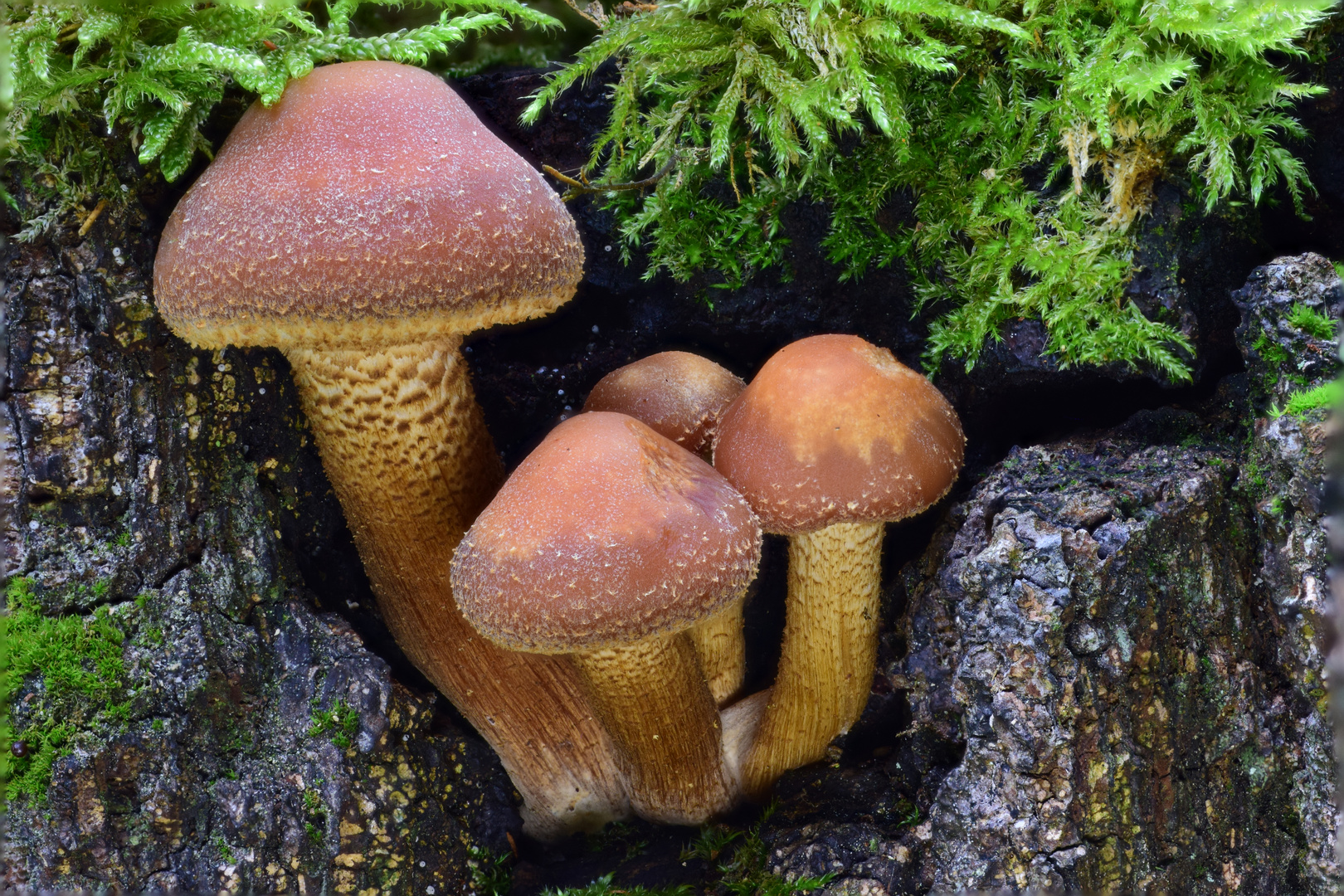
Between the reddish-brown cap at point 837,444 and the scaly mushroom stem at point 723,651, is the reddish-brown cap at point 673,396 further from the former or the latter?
the scaly mushroom stem at point 723,651

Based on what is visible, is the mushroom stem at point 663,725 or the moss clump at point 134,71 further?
the mushroom stem at point 663,725

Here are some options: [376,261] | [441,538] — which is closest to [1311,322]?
[376,261]

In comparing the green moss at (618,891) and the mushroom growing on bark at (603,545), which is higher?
the mushroom growing on bark at (603,545)

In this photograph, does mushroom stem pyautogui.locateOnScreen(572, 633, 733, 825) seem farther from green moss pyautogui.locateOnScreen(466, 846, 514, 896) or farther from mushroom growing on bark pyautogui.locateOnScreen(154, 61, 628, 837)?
mushroom growing on bark pyautogui.locateOnScreen(154, 61, 628, 837)

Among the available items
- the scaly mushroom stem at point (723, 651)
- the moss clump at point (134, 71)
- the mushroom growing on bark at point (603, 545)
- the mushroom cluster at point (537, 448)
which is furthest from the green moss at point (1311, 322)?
the moss clump at point (134, 71)

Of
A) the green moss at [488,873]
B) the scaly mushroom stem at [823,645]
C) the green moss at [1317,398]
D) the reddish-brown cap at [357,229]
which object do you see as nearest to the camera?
the reddish-brown cap at [357,229]

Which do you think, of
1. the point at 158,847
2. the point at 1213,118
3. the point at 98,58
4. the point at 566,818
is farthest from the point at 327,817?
the point at 1213,118

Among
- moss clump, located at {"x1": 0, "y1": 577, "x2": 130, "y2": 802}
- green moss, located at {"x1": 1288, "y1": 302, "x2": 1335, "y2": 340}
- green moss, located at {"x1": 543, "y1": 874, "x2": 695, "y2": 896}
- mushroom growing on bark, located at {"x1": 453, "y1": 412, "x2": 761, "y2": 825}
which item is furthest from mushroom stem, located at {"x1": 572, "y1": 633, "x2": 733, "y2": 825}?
green moss, located at {"x1": 1288, "y1": 302, "x2": 1335, "y2": 340}
